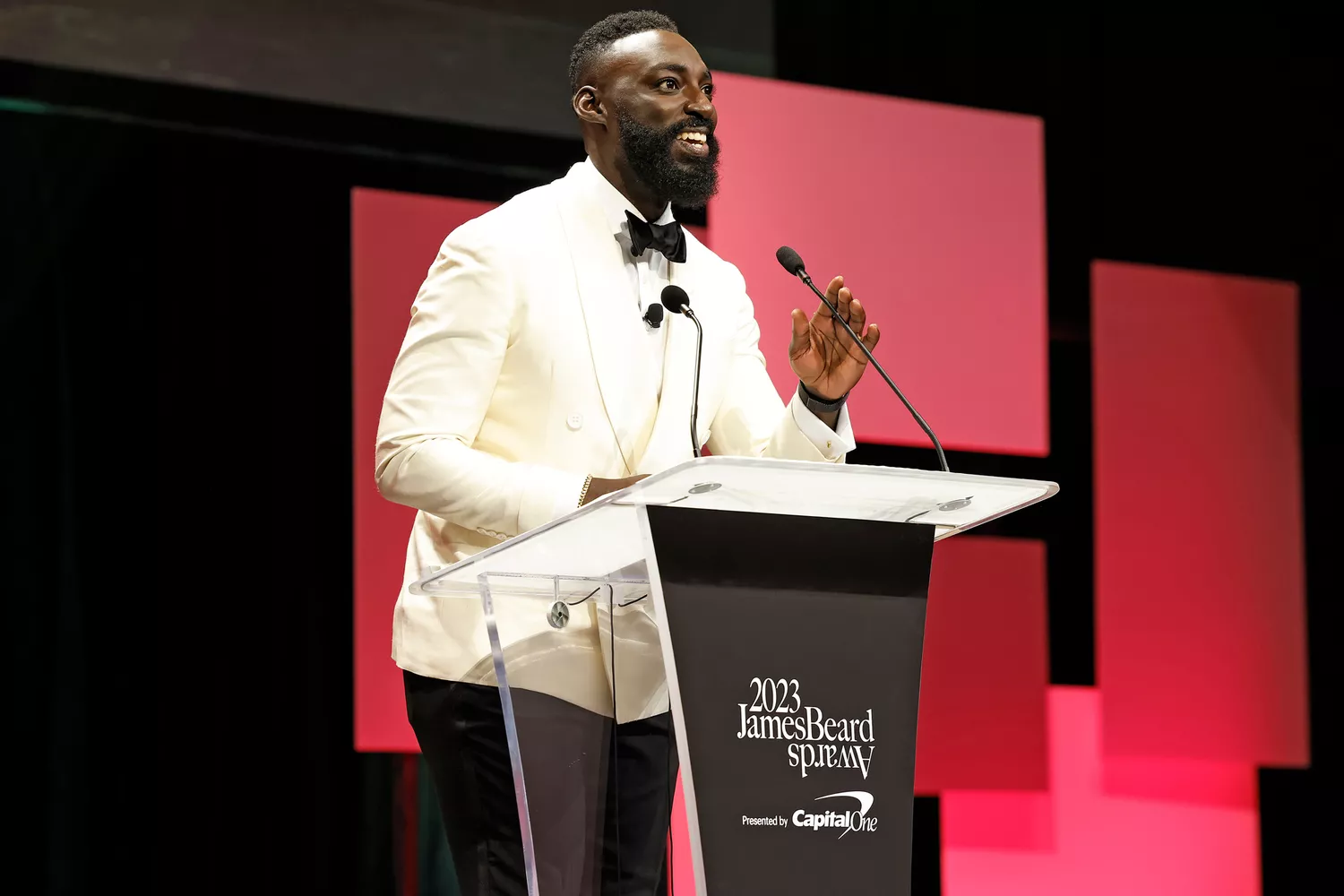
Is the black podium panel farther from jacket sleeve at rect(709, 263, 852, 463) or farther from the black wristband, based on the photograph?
jacket sleeve at rect(709, 263, 852, 463)

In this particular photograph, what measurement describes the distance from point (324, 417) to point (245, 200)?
1.59 ft

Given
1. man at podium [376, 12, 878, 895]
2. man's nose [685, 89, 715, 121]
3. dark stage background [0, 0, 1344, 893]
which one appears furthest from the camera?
dark stage background [0, 0, 1344, 893]

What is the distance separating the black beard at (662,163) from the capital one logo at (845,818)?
93 cm

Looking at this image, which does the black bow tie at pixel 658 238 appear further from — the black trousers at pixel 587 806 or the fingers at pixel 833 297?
the black trousers at pixel 587 806

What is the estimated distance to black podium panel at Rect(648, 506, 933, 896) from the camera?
1383mm

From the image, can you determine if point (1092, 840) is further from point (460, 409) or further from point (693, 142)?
point (460, 409)

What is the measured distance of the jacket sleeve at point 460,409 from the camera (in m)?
1.70

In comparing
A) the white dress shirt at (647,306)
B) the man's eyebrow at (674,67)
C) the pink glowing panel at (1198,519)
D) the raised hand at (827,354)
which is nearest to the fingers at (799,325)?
the raised hand at (827,354)

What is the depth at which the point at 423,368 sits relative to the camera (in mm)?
1836

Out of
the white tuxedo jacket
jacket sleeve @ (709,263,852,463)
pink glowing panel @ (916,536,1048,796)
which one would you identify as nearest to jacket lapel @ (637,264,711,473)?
the white tuxedo jacket

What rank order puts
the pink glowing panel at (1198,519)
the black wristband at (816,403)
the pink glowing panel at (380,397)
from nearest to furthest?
the black wristband at (816,403), the pink glowing panel at (380,397), the pink glowing panel at (1198,519)

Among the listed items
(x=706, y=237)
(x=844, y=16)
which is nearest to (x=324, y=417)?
(x=706, y=237)

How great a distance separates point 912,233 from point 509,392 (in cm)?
205

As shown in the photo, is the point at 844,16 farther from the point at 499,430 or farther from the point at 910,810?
the point at 910,810
